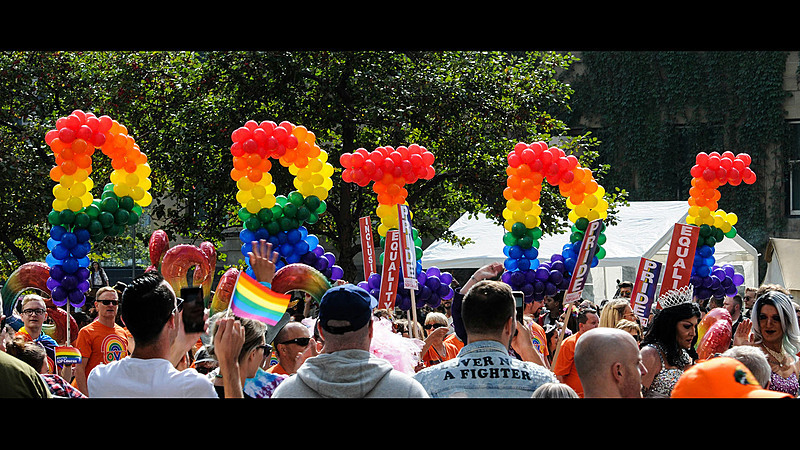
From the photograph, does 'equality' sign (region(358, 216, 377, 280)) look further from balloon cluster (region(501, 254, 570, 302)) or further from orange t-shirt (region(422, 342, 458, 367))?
orange t-shirt (region(422, 342, 458, 367))

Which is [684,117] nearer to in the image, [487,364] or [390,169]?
[390,169]

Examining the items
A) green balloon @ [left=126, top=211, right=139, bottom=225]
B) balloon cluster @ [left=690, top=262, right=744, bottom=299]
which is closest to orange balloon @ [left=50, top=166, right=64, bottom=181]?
green balloon @ [left=126, top=211, right=139, bottom=225]

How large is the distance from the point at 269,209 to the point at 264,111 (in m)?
6.77

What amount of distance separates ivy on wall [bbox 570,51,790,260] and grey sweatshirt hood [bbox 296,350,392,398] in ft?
74.6

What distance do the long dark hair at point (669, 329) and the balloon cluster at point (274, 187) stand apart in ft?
13.0

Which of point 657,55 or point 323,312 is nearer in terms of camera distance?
point 323,312

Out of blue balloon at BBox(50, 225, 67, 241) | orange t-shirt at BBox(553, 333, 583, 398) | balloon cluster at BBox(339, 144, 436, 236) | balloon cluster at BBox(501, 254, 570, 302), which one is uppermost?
balloon cluster at BBox(339, 144, 436, 236)

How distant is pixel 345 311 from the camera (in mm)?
3188

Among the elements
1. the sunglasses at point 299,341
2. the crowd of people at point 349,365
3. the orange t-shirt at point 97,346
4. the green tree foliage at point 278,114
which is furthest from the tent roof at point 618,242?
the crowd of people at point 349,365

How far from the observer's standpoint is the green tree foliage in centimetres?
1489

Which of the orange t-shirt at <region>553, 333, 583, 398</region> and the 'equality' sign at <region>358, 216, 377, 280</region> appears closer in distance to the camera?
the orange t-shirt at <region>553, 333, 583, 398</region>

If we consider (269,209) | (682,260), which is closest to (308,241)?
(269,209)
